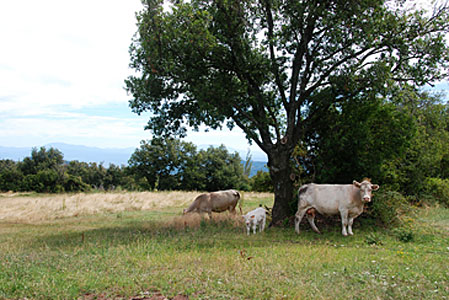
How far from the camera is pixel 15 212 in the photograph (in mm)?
21172

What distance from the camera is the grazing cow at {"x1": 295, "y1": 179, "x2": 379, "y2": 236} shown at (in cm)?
1206

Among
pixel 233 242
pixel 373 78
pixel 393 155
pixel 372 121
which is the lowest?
pixel 233 242

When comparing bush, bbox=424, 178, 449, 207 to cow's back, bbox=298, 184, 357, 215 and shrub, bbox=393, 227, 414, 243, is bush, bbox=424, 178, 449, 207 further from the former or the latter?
shrub, bbox=393, 227, 414, 243

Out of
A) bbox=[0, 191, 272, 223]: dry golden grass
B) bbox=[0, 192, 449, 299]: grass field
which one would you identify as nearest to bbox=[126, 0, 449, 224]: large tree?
bbox=[0, 192, 449, 299]: grass field

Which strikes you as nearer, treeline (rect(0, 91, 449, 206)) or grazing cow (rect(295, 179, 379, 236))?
grazing cow (rect(295, 179, 379, 236))

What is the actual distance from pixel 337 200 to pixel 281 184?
245cm

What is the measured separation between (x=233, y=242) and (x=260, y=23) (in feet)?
28.7

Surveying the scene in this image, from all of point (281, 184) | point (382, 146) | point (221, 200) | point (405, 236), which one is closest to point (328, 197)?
point (281, 184)

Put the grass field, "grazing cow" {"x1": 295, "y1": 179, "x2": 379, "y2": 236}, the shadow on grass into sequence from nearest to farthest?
the grass field, the shadow on grass, "grazing cow" {"x1": 295, "y1": 179, "x2": 379, "y2": 236}

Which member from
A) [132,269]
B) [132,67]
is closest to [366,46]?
[132,67]

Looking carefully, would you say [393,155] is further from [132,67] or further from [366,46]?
[132,67]

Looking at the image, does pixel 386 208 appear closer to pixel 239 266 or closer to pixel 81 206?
pixel 239 266

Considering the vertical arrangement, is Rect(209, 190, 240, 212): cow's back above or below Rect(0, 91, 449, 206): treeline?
below

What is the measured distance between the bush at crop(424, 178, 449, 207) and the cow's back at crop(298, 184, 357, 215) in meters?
12.2
